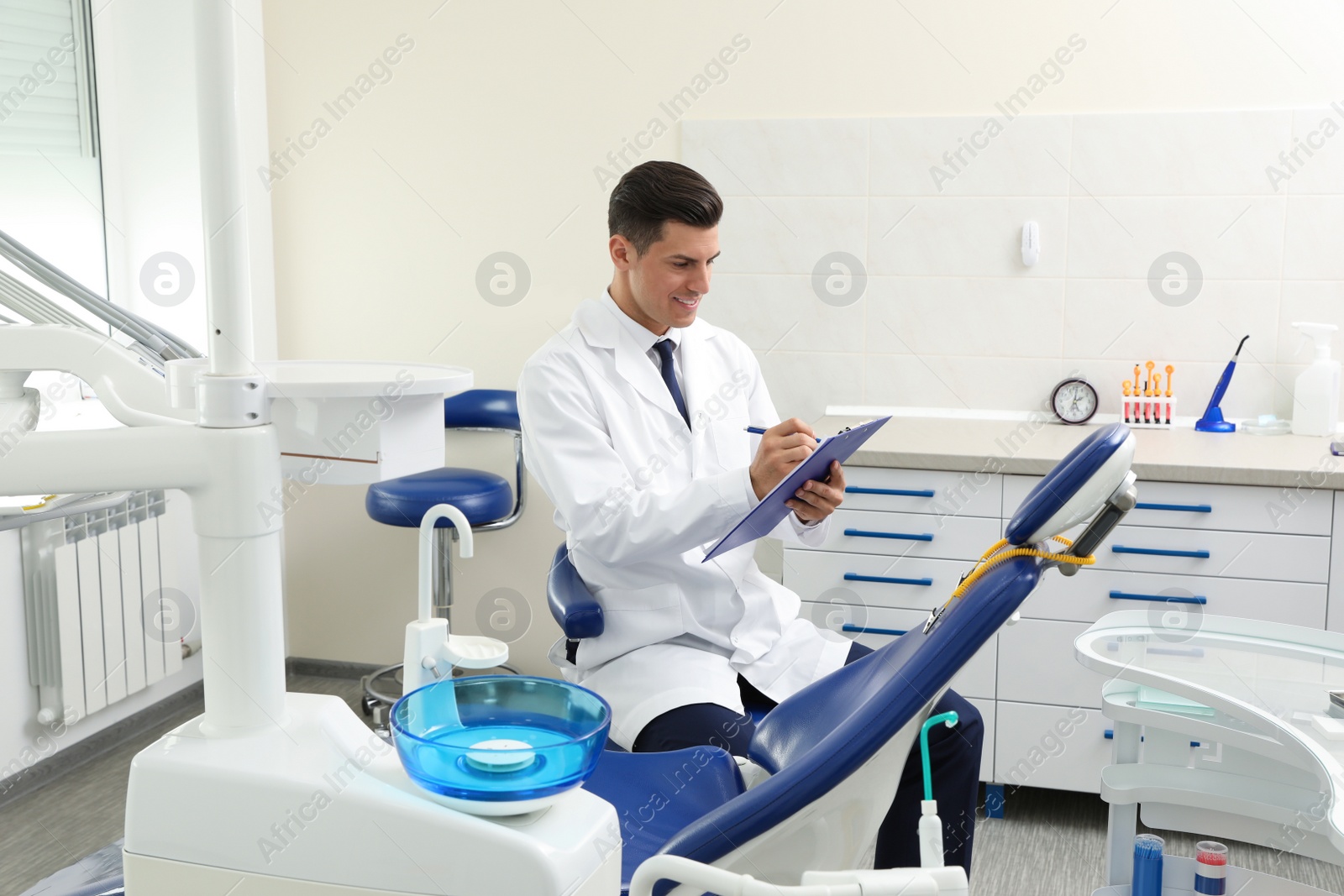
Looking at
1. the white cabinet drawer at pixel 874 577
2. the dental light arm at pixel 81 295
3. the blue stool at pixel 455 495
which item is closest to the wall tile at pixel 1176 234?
the white cabinet drawer at pixel 874 577

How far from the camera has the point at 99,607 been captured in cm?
298

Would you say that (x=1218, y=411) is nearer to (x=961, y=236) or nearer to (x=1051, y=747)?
(x=961, y=236)

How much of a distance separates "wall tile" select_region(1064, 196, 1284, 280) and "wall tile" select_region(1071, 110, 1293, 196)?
3 centimetres

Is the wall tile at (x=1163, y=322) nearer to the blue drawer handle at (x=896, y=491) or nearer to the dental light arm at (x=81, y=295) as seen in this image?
the blue drawer handle at (x=896, y=491)

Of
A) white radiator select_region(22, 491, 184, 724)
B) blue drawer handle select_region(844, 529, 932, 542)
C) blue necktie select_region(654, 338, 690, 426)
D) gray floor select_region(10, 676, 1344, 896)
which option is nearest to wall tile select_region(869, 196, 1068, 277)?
blue drawer handle select_region(844, 529, 932, 542)

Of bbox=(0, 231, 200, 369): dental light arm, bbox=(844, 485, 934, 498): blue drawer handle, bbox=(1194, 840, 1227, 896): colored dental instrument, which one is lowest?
bbox=(1194, 840, 1227, 896): colored dental instrument

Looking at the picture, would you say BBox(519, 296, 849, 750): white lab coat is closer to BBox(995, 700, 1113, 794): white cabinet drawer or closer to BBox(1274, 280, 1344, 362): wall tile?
BBox(995, 700, 1113, 794): white cabinet drawer

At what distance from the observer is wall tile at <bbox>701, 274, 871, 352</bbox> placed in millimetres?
3250

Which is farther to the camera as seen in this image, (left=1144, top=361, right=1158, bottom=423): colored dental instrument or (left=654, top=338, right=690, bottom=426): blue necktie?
(left=1144, top=361, right=1158, bottom=423): colored dental instrument

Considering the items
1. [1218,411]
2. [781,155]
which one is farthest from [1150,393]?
[781,155]

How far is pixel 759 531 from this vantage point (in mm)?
1738

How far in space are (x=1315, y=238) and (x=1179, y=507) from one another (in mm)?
953

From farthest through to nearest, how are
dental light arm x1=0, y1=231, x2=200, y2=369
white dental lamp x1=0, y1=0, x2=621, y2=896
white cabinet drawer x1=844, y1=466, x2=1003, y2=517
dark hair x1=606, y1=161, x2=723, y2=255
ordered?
white cabinet drawer x1=844, y1=466, x2=1003, y2=517
dark hair x1=606, y1=161, x2=723, y2=255
dental light arm x1=0, y1=231, x2=200, y2=369
white dental lamp x1=0, y1=0, x2=621, y2=896

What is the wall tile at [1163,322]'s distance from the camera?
2.96 m
